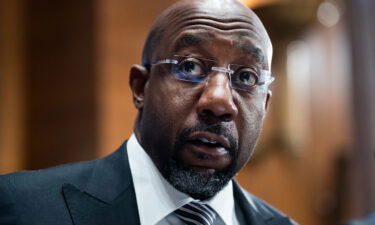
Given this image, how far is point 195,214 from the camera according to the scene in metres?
1.94

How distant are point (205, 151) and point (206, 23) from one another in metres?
0.45

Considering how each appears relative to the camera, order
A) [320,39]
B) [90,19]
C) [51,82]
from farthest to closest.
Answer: [320,39] < [51,82] < [90,19]

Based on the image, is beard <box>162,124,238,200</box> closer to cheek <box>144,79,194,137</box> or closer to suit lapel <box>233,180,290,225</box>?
cheek <box>144,79,194,137</box>

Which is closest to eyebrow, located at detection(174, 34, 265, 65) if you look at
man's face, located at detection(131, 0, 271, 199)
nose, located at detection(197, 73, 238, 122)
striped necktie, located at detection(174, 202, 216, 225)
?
man's face, located at detection(131, 0, 271, 199)

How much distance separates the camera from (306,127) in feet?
21.1

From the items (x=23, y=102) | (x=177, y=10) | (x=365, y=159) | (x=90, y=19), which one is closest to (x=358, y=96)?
(x=365, y=159)

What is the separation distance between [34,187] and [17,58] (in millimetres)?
3044

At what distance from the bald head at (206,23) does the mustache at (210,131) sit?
1.01 feet

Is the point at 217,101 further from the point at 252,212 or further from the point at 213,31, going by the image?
the point at 252,212

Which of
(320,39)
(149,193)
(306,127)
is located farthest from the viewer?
(320,39)

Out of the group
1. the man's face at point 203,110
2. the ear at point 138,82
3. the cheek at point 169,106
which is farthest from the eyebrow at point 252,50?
the ear at point 138,82

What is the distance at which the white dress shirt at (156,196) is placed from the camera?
75.5 inches

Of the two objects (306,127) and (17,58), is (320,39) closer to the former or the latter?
(306,127)

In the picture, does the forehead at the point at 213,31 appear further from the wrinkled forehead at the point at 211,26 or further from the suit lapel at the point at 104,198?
the suit lapel at the point at 104,198
